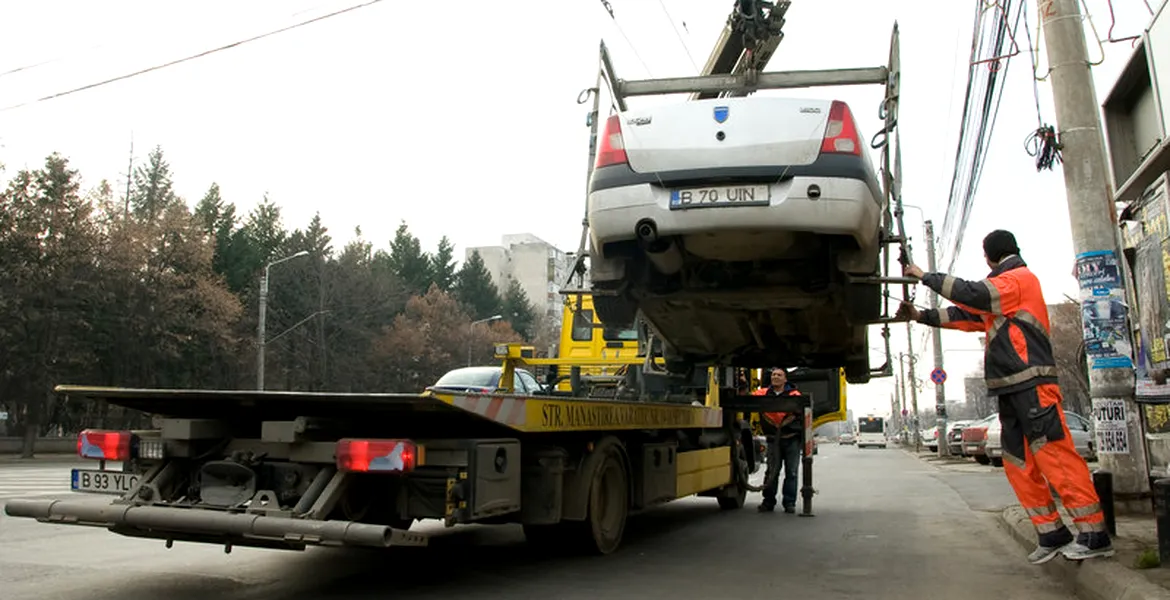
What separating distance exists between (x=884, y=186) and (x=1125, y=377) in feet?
10.6

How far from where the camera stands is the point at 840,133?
542 cm

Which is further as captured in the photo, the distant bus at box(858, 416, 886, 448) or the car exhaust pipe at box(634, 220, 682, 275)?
the distant bus at box(858, 416, 886, 448)

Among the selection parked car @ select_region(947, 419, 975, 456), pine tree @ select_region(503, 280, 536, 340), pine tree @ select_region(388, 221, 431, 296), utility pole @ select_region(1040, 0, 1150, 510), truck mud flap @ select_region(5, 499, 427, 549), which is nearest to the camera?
truck mud flap @ select_region(5, 499, 427, 549)

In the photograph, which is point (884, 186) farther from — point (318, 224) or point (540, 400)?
point (318, 224)

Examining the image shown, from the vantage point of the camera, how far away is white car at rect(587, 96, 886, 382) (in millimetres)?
5348

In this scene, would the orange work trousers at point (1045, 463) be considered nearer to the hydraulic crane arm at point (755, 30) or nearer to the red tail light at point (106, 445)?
the hydraulic crane arm at point (755, 30)

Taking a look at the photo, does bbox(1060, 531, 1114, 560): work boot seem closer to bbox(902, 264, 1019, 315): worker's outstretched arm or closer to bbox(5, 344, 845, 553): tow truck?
bbox(902, 264, 1019, 315): worker's outstretched arm

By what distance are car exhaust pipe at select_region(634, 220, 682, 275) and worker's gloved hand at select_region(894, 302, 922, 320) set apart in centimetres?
167

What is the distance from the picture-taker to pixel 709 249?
5.90 metres

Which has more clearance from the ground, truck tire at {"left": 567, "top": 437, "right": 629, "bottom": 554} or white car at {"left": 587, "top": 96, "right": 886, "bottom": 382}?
white car at {"left": 587, "top": 96, "right": 886, "bottom": 382}

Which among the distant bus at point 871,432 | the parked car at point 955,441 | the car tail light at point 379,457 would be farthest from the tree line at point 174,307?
the distant bus at point 871,432

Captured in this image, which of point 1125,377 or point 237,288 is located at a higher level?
point 237,288

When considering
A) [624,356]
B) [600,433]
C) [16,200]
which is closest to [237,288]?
[16,200]

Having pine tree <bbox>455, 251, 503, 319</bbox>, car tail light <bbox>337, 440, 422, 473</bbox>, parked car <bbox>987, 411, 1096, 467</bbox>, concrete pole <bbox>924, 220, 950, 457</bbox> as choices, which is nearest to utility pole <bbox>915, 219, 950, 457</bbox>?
concrete pole <bbox>924, 220, 950, 457</bbox>
